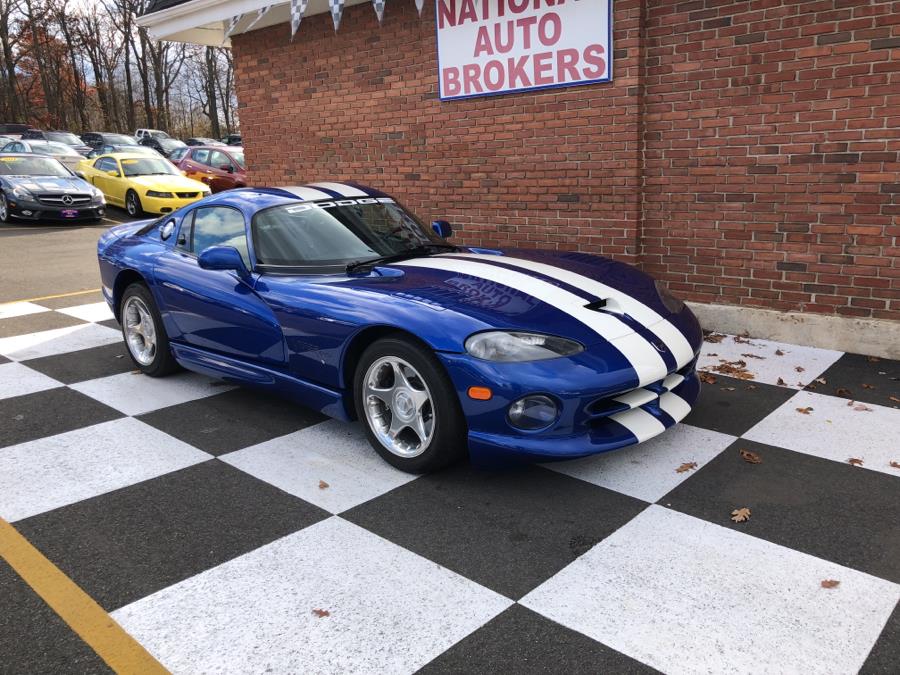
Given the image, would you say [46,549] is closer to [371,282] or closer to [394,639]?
[394,639]

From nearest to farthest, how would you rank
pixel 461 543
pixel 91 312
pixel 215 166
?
pixel 461 543 < pixel 91 312 < pixel 215 166

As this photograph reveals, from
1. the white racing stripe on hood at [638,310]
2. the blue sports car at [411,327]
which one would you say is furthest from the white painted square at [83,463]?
the white racing stripe on hood at [638,310]

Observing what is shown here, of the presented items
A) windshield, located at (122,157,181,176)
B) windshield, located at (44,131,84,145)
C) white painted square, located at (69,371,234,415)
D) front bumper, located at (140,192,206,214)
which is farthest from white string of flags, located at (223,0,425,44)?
windshield, located at (44,131,84,145)

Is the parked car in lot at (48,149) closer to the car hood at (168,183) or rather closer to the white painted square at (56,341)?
the car hood at (168,183)

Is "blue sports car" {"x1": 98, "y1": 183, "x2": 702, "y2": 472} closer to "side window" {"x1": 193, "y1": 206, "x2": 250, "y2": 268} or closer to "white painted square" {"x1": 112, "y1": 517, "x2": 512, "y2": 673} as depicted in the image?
A: "side window" {"x1": 193, "y1": 206, "x2": 250, "y2": 268}

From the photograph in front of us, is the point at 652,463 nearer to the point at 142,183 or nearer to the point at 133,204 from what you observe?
the point at 142,183

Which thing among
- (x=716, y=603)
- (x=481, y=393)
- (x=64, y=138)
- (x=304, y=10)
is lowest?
(x=716, y=603)

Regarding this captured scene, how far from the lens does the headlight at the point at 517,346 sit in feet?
10.6

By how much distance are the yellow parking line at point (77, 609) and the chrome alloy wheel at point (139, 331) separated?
225 cm

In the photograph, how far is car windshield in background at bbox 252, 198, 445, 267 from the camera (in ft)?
13.8

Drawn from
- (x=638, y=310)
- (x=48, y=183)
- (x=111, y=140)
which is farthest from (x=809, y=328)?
(x=111, y=140)

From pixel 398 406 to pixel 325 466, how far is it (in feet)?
1.68

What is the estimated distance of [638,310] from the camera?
3.79 metres

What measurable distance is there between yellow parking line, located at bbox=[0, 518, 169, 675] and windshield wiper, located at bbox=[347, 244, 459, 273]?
1988mm
